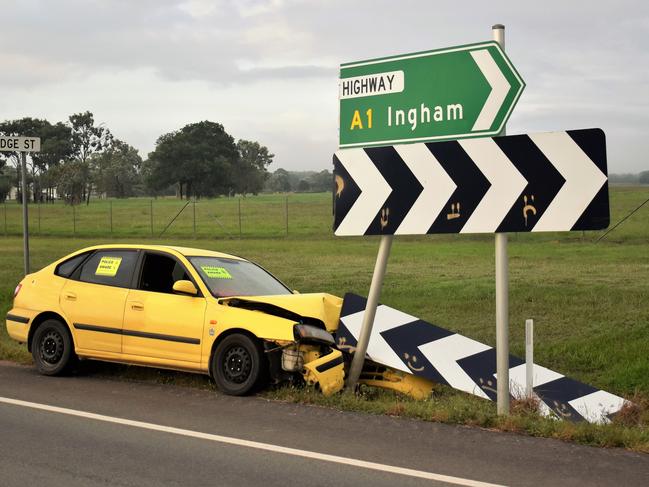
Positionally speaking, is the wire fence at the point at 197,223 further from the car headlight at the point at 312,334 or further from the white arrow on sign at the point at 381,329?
the car headlight at the point at 312,334

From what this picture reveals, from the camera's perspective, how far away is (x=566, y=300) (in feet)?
46.4

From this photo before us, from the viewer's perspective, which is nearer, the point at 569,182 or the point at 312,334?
the point at 569,182

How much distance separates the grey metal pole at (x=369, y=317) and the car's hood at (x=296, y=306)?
58 cm

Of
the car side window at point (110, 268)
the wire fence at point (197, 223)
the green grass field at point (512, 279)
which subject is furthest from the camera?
the wire fence at point (197, 223)

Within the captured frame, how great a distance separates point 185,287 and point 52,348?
2.02 meters

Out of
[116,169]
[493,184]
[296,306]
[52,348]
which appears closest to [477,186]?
[493,184]

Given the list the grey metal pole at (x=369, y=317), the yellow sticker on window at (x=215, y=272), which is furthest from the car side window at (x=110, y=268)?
the grey metal pole at (x=369, y=317)

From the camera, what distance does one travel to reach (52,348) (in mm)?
9242

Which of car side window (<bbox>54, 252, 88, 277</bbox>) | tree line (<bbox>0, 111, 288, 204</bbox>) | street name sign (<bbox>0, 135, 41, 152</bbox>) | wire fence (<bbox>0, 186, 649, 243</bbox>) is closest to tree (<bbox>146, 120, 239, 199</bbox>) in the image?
tree line (<bbox>0, 111, 288, 204</bbox>)

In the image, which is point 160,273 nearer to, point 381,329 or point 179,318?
point 179,318

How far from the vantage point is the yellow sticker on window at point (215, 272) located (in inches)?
350

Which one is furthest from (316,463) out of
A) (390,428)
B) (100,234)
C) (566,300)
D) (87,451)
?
(100,234)

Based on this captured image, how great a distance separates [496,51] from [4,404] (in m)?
5.46

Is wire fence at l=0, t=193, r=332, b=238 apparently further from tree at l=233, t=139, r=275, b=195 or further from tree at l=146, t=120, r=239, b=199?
tree at l=233, t=139, r=275, b=195
